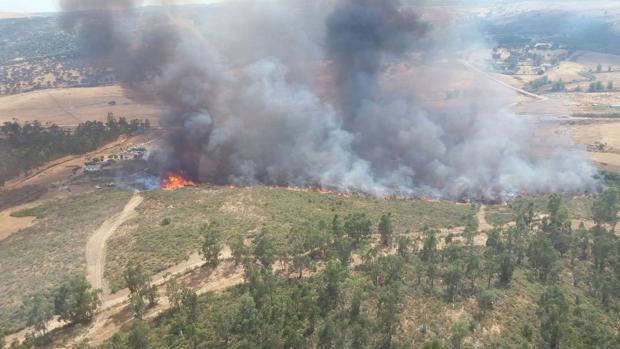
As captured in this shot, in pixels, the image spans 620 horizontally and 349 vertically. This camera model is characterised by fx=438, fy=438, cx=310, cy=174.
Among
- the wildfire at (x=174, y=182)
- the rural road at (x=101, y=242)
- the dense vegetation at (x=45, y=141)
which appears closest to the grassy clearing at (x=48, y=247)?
the rural road at (x=101, y=242)

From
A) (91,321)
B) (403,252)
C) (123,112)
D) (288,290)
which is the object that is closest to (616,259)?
(403,252)

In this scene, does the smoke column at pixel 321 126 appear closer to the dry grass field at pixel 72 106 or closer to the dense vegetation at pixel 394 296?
the dense vegetation at pixel 394 296

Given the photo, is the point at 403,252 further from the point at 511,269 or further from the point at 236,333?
the point at 236,333

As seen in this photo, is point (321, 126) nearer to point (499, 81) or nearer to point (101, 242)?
point (101, 242)

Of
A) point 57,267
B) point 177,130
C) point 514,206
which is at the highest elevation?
point 177,130

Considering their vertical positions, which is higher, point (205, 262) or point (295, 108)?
point (295, 108)

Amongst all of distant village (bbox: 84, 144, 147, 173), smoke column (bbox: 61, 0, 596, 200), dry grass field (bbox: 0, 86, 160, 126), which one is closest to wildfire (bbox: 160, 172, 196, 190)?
smoke column (bbox: 61, 0, 596, 200)

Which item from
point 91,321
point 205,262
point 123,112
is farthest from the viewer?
point 123,112
